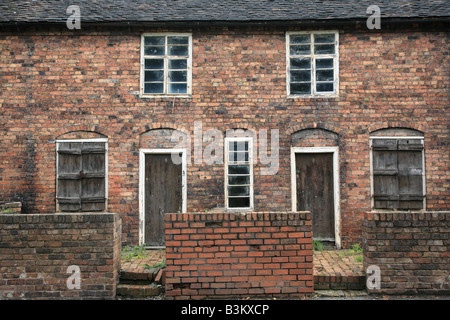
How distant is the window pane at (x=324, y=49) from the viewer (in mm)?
7957

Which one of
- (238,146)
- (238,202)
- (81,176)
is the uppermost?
(238,146)

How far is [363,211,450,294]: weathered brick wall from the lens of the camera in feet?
14.5

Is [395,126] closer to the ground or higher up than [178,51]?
closer to the ground

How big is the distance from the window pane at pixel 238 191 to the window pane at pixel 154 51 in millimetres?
3897

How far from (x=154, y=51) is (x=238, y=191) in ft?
13.7

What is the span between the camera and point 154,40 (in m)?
8.00

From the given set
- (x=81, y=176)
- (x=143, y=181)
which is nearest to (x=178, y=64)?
(x=143, y=181)

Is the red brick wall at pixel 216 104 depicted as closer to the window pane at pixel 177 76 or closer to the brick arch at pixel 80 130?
the brick arch at pixel 80 130

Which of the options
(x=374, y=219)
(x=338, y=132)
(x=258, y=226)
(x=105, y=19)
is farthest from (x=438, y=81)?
(x=105, y=19)

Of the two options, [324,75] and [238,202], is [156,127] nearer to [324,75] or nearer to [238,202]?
[238,202]

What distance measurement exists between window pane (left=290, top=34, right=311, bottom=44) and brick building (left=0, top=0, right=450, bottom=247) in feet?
0.48

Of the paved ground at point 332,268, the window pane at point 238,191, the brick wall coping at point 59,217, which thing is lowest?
the paved ground at point 332,268

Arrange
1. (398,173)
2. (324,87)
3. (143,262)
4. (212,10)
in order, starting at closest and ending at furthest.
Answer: (143,262) → (398,173) → (324,87) → (212,10)

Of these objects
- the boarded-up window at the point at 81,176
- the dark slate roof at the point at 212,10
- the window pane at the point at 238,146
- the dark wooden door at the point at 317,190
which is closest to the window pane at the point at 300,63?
the dark slate roof at the point at 212,10
